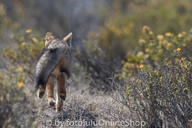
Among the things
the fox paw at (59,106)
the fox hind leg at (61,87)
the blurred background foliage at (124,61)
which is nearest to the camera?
the blurred background foliage at (124,61)

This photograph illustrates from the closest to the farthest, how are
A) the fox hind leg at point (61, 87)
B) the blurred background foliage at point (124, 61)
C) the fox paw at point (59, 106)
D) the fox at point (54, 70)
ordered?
1. the blurred background foliage at point (124, 61)
2. the fox at point (54, 70)
3. the fox hind leg at point (61, 87)
4. the fox paw at point (59, 106)

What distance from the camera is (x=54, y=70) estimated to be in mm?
4297

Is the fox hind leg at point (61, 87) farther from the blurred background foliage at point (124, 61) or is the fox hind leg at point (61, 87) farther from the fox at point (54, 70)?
the blurred background foliage at point (124, 61)

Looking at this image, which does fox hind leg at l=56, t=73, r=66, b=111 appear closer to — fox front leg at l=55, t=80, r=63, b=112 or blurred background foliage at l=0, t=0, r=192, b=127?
fox front leg at l=55, t=80, r=63, b=112

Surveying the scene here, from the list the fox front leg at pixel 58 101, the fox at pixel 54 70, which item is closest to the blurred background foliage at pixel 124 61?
the fox at pixel 54 70

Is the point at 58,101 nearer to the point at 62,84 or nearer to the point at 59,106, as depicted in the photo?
the point at 59,106

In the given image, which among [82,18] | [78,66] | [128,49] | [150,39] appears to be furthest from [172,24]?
[82,18]

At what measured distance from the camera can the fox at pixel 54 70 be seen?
154 inches

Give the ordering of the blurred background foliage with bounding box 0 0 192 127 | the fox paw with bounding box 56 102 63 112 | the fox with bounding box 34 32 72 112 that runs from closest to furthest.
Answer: the blurred background foliage with bounding box 0 0 192 127
the fox with bounding box 34 32 72 112
the fox paw with bounding box 56 102 63 112

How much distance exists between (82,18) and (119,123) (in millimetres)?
15229

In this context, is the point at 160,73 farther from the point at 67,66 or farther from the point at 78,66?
the point at 78,66

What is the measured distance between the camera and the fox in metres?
3.91

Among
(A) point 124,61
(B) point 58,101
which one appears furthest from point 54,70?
(A) point 124,61

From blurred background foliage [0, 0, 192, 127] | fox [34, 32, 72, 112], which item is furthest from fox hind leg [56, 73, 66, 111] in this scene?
blurred background foliage [0, 0, 192, 127]
